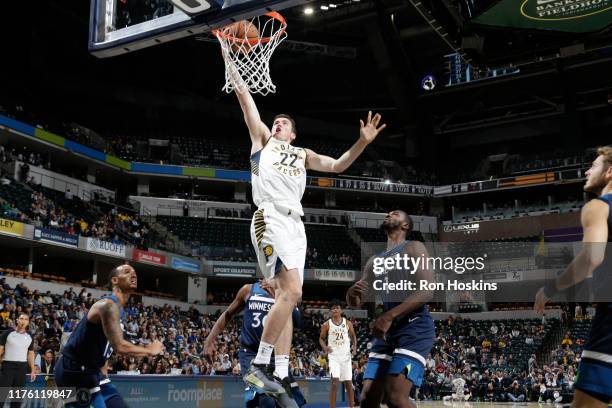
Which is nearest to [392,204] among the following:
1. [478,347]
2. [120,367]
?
[478,347]

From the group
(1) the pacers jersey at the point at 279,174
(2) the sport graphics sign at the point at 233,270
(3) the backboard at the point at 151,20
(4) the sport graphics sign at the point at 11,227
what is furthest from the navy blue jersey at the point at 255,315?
(2) the sport graphics sign at the point at 233,270

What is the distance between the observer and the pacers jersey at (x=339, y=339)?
1362cm

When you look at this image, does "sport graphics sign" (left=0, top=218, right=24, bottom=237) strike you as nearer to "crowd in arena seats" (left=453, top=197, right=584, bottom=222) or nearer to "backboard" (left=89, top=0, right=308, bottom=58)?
"backboard" (left=89, top=0, right=308, bottom=58)

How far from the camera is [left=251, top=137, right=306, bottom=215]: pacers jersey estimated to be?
5395 mm

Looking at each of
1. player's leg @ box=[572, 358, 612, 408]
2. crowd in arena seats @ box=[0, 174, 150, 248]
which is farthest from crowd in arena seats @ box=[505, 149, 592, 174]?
player's leg @ box=[572, 358, 612, 408]

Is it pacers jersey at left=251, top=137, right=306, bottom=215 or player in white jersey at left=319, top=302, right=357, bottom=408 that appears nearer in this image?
pacers jersey at left=251, top=137, right=306, bottom=215

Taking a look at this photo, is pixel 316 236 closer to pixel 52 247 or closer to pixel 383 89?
pixel 383 89

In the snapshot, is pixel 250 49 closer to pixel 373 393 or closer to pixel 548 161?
pixel 373 393

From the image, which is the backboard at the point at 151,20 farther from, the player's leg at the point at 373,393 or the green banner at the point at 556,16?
the green banner at the point at 556,16

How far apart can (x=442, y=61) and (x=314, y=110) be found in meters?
9.90

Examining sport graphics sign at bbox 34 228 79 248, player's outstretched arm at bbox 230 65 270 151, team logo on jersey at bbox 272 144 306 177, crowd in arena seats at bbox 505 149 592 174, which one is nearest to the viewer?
team logo on jersey at bbox 272 144 306 177

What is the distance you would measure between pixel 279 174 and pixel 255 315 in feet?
6.61

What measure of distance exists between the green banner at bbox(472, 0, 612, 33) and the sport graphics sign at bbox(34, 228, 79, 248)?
20319mm

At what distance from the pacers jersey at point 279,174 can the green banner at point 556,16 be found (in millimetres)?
7059
